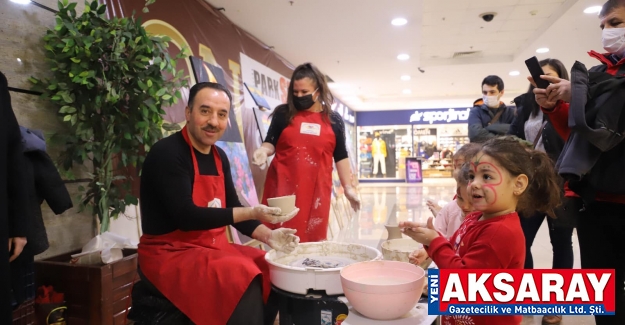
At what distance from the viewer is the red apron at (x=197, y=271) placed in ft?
4.74

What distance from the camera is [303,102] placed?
107 inches

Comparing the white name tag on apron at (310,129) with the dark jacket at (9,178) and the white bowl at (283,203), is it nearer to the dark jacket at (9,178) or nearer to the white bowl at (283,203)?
the white bowl at (283,203)

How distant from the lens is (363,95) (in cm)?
1207

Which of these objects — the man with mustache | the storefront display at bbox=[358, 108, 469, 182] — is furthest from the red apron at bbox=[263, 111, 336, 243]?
the storefront display at bbox=[358, 108, 469, 182]

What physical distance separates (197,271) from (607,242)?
5.13ft

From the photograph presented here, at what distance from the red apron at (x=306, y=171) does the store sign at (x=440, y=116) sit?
13.6 metres

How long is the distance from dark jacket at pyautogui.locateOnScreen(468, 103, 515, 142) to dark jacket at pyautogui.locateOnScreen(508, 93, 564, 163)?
0.69 feet

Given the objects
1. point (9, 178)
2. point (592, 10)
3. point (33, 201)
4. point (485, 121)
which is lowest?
point (33, 201)

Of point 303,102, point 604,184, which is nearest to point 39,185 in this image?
point 303,102

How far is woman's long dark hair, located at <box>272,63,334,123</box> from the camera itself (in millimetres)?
2688

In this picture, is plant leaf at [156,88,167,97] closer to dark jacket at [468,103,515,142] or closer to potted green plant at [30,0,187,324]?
potted green plant at [30,0,187,324]

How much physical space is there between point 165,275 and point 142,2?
2.63m

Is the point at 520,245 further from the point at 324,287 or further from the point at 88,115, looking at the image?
the point at 88,115

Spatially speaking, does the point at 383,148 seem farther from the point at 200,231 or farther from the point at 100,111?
the point at 200,231
